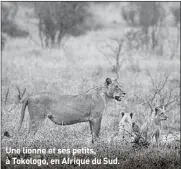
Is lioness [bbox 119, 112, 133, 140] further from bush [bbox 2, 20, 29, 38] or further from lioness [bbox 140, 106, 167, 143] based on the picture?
bush [bbox 2, 20, 29, 38]

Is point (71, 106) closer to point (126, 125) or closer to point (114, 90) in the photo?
point (114, 90)

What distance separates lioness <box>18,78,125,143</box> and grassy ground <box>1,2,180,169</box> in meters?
0.36

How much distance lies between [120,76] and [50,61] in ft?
9.19

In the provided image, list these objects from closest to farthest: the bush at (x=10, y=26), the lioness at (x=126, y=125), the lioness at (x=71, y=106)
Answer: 1. the lioness at (x=71, y=106)
2. the lioness at (x=126, y=125)
3. the bush at (x=10, y=26)

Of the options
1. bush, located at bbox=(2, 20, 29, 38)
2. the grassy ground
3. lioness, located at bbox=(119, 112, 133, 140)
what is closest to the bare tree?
the grassy ground

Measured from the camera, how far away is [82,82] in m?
17.0

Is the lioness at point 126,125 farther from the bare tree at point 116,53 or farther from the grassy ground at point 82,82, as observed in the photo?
the bare tree at point 116,53

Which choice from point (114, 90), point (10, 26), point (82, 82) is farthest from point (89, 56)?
point (114, 90)

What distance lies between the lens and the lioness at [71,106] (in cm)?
1017

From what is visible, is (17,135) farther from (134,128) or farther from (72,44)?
(72,44)

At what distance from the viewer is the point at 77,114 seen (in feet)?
34.2

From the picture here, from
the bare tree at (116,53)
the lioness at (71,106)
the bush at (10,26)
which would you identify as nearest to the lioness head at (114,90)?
the lioness at (71,106)

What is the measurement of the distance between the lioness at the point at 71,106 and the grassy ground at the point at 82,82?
358mm

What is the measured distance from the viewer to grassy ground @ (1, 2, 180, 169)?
9711 millimetres
